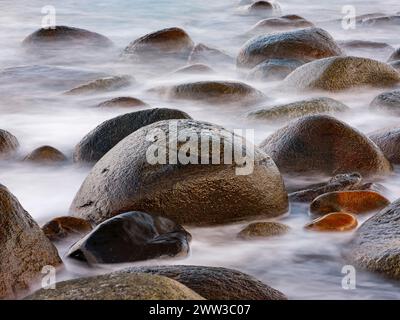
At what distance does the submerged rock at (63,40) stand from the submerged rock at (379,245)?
6.14m

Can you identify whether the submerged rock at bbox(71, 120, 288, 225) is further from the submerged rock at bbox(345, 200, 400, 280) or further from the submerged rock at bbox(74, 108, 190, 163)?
the submerged rock at bbox(74, 108, 190, 163)

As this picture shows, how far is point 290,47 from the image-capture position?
288 inches

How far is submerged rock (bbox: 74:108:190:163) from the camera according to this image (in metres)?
4.51

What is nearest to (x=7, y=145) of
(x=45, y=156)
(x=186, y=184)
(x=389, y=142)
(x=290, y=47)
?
(x=45, y=156)

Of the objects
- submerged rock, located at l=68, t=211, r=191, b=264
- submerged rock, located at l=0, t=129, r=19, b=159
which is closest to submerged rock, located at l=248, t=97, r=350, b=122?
submerged rock, located at l=0, t=129, r=19, b=159

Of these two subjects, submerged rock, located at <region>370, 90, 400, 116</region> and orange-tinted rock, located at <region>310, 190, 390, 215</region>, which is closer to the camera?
orange-tinted rock, located at <region>310, 190, 390, 215</region>

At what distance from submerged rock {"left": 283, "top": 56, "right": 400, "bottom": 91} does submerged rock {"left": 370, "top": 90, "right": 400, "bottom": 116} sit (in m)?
0.43

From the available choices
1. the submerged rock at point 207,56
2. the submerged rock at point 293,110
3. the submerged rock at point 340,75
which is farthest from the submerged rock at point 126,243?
the submerged rock at point 207,56

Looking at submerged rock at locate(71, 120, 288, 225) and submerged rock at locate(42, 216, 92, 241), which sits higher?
submerged rock at locate(71, 120, 288, 225)

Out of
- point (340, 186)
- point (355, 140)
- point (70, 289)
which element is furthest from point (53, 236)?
point (355, 140)

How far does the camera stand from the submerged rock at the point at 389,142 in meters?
4.44

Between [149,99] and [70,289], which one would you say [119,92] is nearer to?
[149,99]

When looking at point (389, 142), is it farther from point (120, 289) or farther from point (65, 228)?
A: point (120, 289)

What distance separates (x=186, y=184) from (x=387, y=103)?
2.68m
